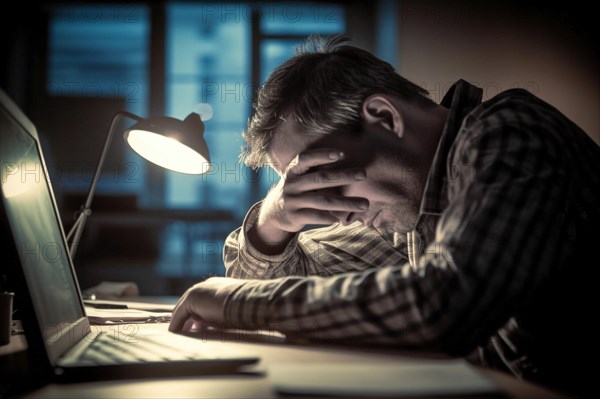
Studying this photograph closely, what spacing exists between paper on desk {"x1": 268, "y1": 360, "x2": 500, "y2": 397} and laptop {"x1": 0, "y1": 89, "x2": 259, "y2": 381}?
0.10 meters

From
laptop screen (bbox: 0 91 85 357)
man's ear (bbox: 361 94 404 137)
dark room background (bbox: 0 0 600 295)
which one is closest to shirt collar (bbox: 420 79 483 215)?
man's ear (bbox: 361 94 404 137)

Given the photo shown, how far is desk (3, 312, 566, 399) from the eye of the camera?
0.43m

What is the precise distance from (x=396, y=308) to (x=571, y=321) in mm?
274

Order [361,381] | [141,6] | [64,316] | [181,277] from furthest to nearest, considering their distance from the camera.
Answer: [141,6]
[181,277]
[64,316]
[361,381]

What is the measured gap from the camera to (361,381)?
1.40 ft

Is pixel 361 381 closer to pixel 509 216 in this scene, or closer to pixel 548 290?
pixel 509 216

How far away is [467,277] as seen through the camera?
0.55 m

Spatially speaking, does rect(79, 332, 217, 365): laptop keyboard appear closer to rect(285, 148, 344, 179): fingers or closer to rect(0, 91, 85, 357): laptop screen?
rect(0, 91, 85, 357): laptop screen

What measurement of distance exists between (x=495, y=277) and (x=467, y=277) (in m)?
0.03

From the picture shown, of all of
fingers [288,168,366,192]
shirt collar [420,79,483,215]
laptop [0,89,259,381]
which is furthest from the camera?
fingers [288,168,366,192]

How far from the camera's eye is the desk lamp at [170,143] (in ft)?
4.06

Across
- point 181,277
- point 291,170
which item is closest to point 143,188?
point 181,277

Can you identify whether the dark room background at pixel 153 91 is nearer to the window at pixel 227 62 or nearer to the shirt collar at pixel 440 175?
the window at pixel 227 62

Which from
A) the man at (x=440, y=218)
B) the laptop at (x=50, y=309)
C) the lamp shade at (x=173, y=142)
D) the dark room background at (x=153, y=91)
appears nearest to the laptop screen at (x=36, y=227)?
the laptop at (x=50, y=309)
